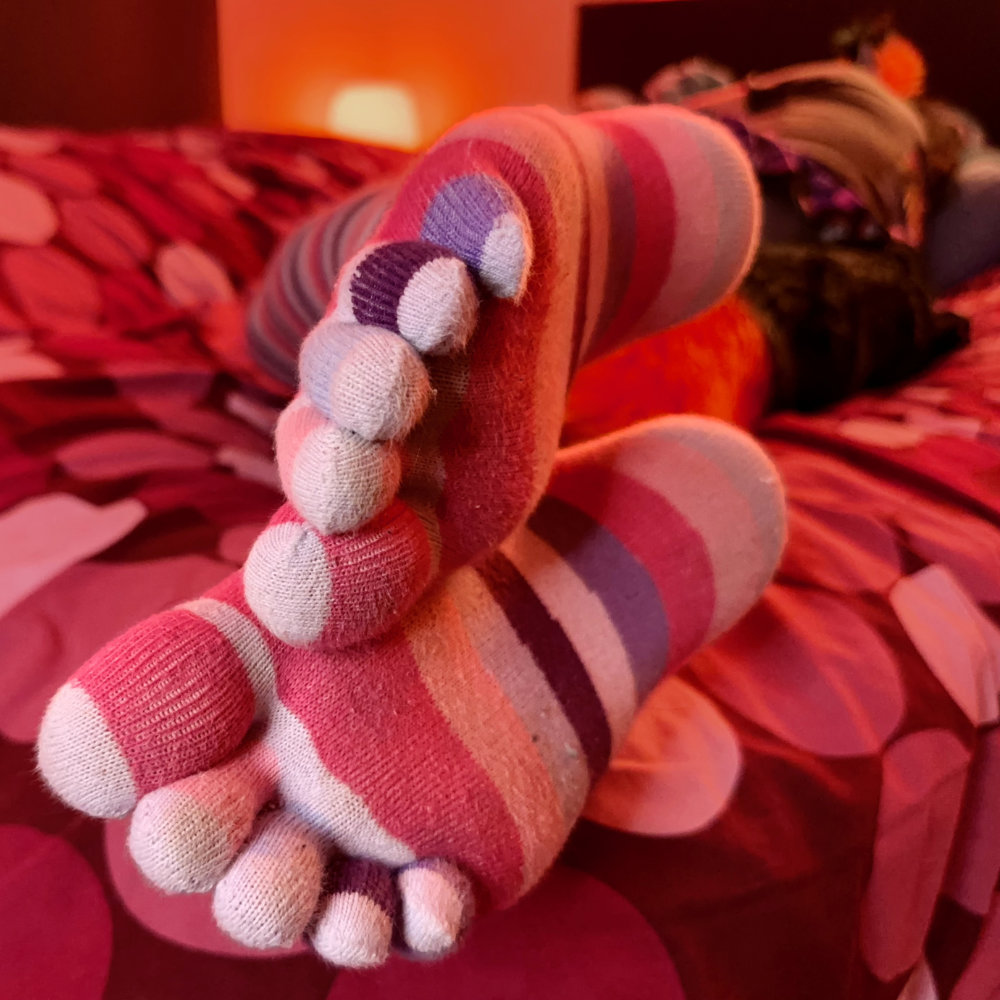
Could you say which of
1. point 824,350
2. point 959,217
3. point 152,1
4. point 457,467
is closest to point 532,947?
point 457,467

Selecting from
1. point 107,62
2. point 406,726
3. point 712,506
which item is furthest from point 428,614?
point 107,62

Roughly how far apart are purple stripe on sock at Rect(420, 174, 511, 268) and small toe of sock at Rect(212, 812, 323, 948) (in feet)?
0.61

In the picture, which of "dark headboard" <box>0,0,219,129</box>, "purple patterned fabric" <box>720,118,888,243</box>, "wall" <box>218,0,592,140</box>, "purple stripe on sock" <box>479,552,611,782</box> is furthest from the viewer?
"wall" <box>218,0,592,140</box>

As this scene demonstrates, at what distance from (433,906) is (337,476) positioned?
5.3 inches

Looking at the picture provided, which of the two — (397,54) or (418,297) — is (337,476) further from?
(397,54)

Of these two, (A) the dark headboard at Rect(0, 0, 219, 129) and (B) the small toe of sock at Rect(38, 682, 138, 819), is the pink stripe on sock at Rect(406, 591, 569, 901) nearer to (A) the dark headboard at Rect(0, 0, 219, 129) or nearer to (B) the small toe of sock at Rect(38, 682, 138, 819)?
(B) the small toe of sock at Rect(38, 682, 138, 819)

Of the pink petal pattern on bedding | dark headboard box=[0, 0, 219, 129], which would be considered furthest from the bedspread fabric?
dark headboard box=[0, 0, 219, 129]

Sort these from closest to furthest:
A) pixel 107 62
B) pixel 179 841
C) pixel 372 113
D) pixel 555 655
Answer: pixel 179 841
pixel 555 655
pixel 107 62
pixel 372 113

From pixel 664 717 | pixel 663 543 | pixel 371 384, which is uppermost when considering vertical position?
pixel 371 384

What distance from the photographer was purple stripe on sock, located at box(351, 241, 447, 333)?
0.26 meters

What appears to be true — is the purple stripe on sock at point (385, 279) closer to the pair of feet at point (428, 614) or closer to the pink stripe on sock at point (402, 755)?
the pair of feet at point (428, 614)

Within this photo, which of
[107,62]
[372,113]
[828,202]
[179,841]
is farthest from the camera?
[372,113]

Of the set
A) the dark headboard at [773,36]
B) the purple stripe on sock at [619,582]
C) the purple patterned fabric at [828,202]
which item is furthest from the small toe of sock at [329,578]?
the dark headboard at [773,36]

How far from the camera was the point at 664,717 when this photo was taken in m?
0.44
